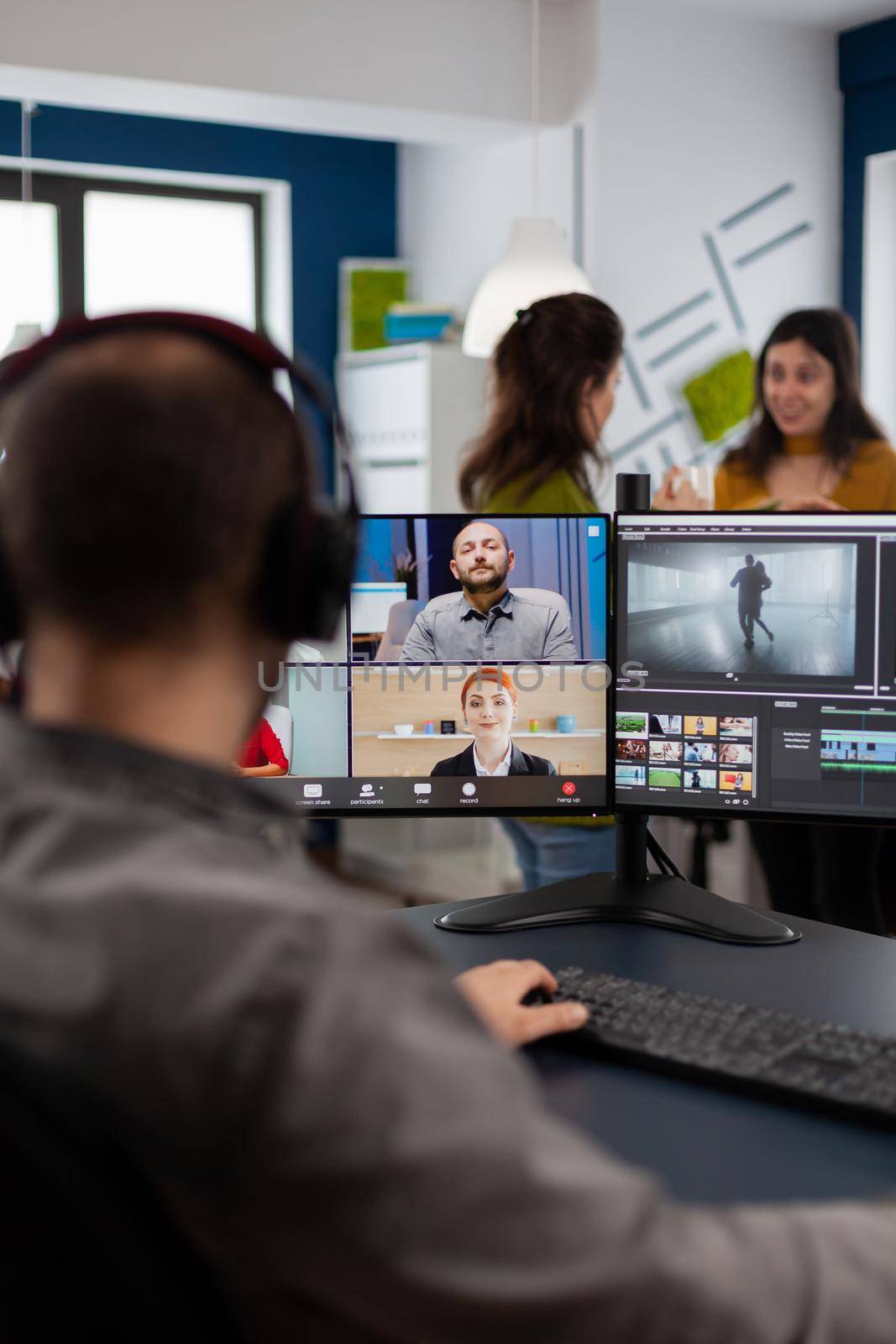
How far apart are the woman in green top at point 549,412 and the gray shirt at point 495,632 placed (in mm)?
730

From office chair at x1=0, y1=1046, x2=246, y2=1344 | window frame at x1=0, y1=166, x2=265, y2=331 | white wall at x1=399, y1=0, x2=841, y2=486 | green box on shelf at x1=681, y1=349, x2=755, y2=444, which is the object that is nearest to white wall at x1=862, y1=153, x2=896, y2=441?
white wall at x1=399, y1=0, x2=841, y2=486

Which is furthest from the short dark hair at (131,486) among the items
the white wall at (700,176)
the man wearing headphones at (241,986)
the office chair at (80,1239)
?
the white wall at (700,176)

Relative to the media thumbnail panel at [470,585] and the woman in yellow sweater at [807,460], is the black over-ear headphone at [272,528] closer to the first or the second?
the media thumbnail panel at [470,585]

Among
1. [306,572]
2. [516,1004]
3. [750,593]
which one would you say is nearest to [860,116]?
[750,593]

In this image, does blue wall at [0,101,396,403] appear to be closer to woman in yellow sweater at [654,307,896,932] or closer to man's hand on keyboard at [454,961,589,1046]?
woman in yellow sweater at [654,307,896,932]

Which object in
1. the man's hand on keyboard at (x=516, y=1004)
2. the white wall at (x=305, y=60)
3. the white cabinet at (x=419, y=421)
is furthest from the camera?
the white cabinet at (x=419, y=421)

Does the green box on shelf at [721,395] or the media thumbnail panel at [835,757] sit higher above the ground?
the green box on shelf at [721,395]

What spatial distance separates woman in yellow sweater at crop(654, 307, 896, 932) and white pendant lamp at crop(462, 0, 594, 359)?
1.79 ft

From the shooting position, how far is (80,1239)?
0.58 meters

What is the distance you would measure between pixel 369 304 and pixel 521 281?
6.10ft

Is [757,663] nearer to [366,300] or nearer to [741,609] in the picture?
[741,609]

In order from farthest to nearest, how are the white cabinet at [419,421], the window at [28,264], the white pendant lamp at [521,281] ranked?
the window at [28,264]
the white cabinet at [419,421]
the white pendant lamp at [521,281]

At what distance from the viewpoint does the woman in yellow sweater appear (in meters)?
2.80

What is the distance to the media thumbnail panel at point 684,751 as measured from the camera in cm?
162
